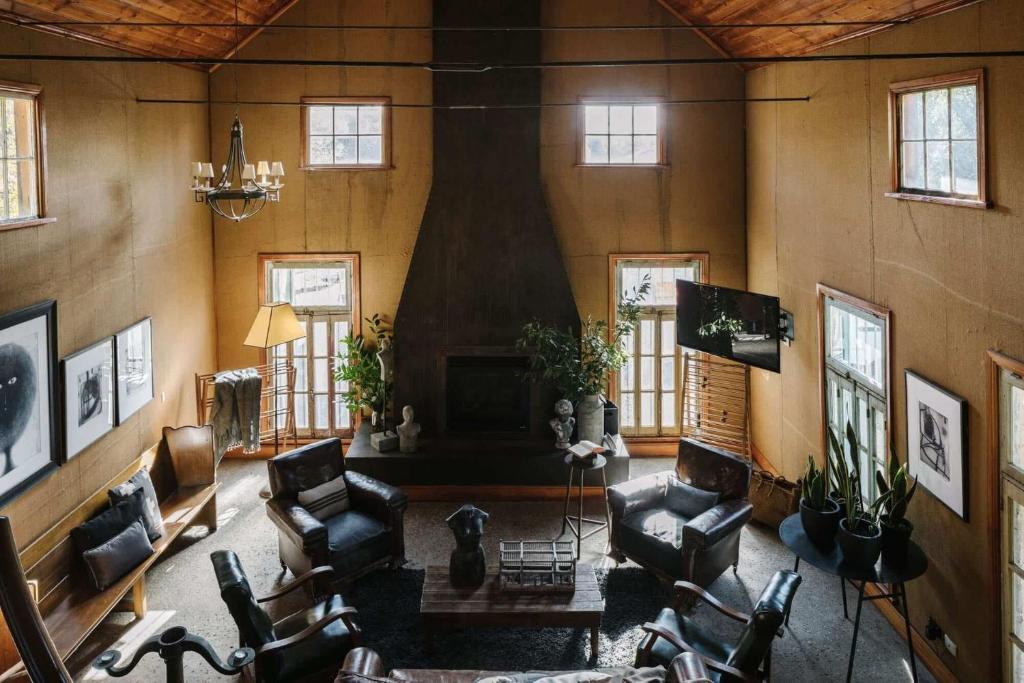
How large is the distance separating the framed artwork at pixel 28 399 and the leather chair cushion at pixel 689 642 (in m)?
4.19

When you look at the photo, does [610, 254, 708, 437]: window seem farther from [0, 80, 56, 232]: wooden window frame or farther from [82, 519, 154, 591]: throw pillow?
[0, 80, 56, 232]: wooden window frame

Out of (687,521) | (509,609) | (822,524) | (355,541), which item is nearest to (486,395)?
(355,541)

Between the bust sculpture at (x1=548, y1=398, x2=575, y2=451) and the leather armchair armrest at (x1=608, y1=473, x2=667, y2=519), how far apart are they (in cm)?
159

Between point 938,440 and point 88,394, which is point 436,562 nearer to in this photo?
point 88,394

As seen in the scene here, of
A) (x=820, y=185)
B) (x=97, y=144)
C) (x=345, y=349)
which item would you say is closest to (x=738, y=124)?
(x=820, y=185)

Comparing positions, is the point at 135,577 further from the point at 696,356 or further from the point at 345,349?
the point at 696,356

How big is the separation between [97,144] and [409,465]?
163 inches

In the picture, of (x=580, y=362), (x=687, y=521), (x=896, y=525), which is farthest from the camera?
(x=580, y=362)

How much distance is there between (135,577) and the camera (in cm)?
599

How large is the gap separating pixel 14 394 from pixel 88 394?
104 cm

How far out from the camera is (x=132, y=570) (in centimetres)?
607

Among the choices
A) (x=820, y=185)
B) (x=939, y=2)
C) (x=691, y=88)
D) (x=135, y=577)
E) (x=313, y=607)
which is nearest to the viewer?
(x=939, y=2)

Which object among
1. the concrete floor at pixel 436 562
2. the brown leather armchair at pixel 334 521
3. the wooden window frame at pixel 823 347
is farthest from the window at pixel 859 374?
the brown leather armchair at pixel 334 521

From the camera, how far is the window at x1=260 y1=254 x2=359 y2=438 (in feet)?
31.4
